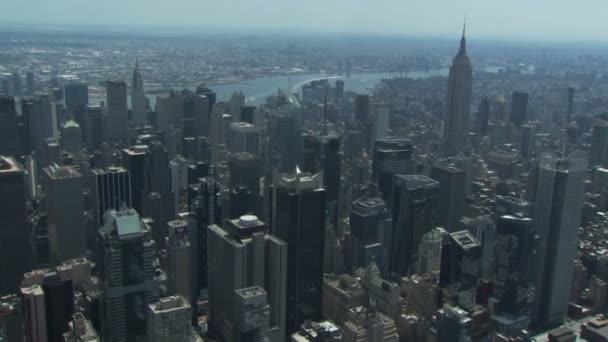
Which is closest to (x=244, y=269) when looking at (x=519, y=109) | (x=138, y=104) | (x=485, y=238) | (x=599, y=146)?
(x=485, y=238)

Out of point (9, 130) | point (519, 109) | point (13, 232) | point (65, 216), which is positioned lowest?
point (13, 232)

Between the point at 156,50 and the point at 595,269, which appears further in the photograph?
the point at 156,50

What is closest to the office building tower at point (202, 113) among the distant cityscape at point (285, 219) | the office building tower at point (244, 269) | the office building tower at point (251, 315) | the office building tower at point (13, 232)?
the distant cityscape at point (285, 219)

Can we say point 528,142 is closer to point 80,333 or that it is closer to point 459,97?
point 459,97

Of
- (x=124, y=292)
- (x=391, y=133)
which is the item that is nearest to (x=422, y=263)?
(x=124, y=292)

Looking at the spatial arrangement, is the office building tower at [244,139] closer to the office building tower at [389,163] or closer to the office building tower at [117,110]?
the office building tower at [389,163]

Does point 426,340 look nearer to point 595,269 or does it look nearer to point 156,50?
point 595,269
